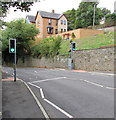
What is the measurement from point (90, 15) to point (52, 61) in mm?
26770

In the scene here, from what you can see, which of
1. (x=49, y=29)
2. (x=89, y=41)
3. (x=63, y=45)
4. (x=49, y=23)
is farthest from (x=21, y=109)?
(x=49, y=23)

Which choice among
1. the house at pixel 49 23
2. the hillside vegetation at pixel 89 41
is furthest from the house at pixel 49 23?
the hillside vegetation at pixel 89 41

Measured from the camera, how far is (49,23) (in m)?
56.4

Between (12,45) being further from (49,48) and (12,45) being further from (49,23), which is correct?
(49,23)

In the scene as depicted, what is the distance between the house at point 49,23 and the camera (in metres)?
55.0

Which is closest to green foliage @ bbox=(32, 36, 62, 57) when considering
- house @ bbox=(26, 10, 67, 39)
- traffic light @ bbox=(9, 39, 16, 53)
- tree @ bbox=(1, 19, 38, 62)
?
tree @ bbox=(1, 19, 38, 62)

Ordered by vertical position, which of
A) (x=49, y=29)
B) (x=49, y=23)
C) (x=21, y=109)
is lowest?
(x=21, y=109)

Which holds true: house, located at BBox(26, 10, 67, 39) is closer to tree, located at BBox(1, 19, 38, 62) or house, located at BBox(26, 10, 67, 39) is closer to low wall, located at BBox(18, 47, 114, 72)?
tree, located at BBox(1, 19, 38, 62)

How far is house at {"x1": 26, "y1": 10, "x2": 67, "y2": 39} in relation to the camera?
5503cm

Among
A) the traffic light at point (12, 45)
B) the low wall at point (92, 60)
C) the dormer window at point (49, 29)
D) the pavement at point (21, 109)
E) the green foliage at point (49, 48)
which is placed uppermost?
the dormer window at point (49, 29)

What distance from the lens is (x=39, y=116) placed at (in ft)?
16.9

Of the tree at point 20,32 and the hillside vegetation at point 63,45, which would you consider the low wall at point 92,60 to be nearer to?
the hillside vegetation at point 63,45

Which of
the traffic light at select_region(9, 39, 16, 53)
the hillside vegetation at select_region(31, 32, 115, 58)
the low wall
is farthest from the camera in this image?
the hillside vegetation at select_region(31, 32, 115, 58)

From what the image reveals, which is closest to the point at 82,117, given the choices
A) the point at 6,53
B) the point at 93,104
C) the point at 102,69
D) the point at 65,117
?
the point at 65,117
